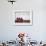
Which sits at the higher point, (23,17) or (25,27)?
(23,17)

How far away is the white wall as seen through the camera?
15.2 feet

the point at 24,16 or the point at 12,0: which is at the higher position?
the point at 12,0

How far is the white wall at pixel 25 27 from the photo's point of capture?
15.2 ft

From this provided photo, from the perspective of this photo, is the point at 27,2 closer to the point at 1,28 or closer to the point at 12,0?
the point at 12,0

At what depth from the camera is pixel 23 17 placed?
4711 mm

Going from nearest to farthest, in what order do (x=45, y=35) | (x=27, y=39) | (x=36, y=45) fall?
(x=36, y=45)
(x=27, y=39)
(x=45, y=35)

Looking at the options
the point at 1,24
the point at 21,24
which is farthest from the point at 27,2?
the point at 1,24

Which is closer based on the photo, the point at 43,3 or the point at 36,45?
the point at 36,45

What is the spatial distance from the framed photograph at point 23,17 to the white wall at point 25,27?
145 mm

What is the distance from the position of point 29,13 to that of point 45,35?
97 centimetres

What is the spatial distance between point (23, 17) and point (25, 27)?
373mm

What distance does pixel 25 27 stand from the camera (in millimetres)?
4707

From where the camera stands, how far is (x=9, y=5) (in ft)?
15.6

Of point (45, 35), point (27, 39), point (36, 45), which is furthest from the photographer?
point (45, 35)
